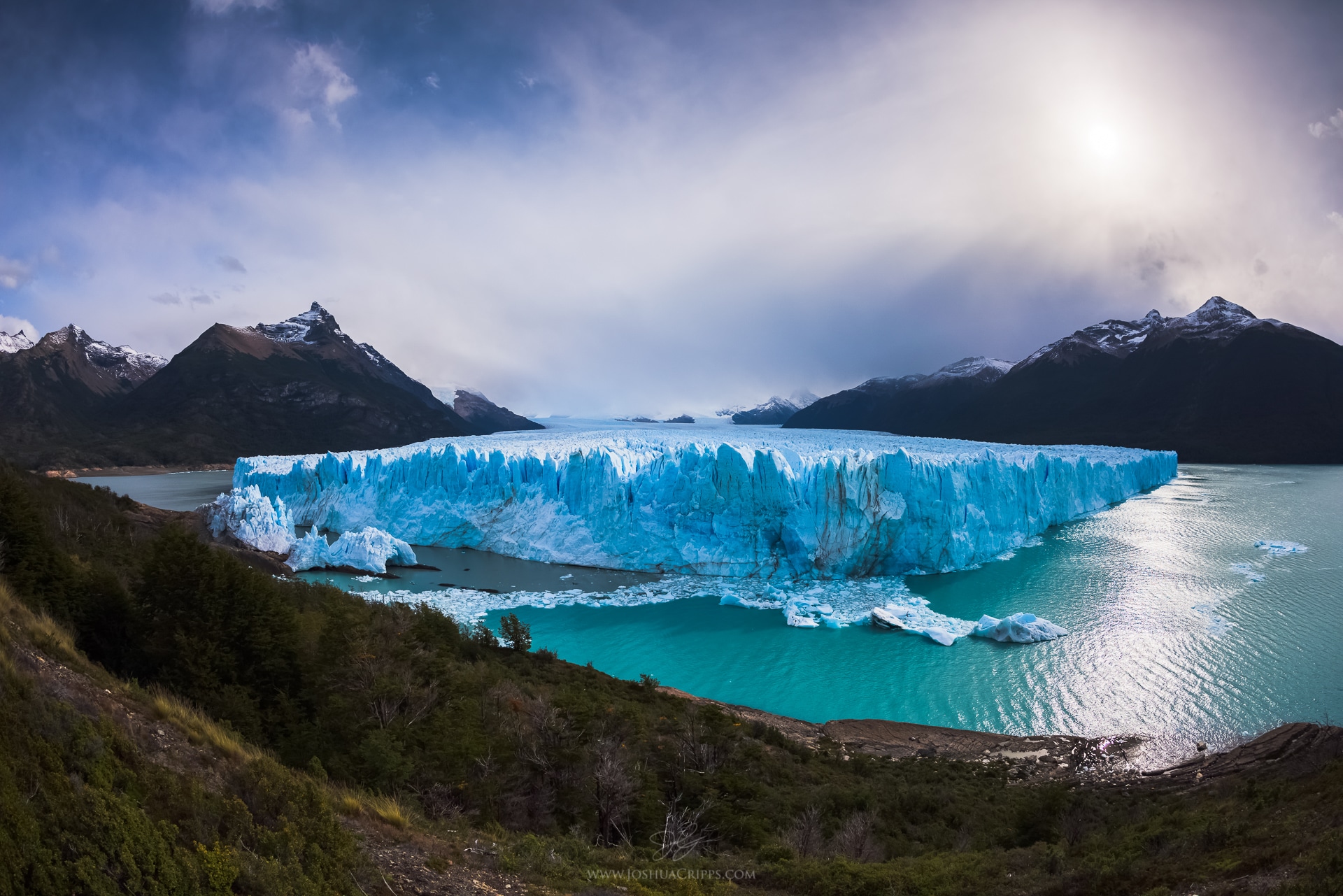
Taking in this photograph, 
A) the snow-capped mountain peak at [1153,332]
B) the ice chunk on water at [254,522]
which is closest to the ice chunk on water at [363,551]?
the ice chunk on water at [254,522]

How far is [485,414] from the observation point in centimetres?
12006

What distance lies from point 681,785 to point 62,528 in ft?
47.1

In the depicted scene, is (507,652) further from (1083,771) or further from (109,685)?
(1083,771)

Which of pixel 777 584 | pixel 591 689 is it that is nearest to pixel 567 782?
pixel 591 689

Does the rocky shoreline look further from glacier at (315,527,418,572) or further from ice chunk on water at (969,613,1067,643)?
glacier at (315,527,418,572)

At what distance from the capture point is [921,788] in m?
8.47

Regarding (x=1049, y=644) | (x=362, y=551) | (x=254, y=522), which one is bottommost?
(x=1049, y=644)

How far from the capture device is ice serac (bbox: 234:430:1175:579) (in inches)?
875

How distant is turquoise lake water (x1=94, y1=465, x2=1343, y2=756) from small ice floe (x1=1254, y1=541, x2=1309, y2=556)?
12.5 inches

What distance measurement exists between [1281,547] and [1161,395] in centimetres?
5965

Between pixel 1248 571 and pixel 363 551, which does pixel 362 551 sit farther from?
pixel 1248 571

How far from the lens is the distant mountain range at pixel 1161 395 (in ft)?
196

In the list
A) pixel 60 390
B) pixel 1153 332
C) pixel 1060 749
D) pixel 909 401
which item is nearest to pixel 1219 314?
pixel 1153 332

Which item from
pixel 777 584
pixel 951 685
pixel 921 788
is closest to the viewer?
pixel 921 788
